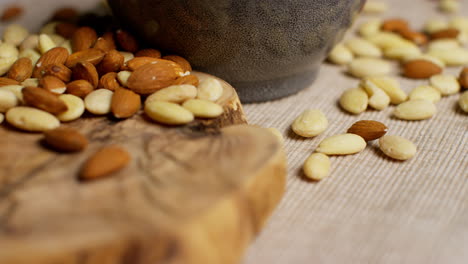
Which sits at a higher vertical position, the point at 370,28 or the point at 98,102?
the point at 98,102

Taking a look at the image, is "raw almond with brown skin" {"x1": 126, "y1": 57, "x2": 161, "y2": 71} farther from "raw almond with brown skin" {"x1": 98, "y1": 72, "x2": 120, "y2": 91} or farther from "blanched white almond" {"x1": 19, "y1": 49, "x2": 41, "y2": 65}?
"blanched white almond" {"x1": 19, "y1": 49, "x2": 41, "y2": 65}

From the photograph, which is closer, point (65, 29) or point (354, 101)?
point (354, 101)

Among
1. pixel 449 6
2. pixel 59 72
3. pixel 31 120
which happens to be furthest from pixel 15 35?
pixel 449 6

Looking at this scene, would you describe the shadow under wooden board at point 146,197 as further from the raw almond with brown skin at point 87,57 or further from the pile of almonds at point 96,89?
the raw almond with brown skin at point 87,57

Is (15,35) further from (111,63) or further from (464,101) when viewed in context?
(464,101)

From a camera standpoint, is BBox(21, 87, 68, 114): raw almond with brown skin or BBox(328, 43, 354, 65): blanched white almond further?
BBox(328, 43, 354, 65): blanched white almond

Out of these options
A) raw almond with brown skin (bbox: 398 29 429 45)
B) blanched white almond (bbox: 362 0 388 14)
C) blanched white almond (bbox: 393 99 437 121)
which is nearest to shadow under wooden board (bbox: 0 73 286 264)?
blanched white almond (bbox: 393 99 437 121)
